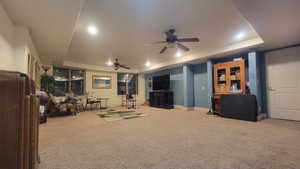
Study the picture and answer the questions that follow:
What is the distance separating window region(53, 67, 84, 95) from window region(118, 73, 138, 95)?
91.0 inches

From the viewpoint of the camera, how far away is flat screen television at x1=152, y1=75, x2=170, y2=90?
7.35 m

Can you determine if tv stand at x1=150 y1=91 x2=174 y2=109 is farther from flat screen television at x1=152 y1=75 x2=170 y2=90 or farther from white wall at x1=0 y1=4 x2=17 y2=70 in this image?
white wall at x1=0 y1=4 x2=17 y2=70

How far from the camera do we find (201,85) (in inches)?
243

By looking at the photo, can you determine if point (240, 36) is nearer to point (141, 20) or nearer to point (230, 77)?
point (230, 77)

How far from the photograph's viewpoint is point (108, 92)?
821 cm

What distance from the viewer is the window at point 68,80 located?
22.4 ft

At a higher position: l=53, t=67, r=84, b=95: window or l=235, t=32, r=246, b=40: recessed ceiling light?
l=235, t=32, r=246, b=40: recessed ceiling light

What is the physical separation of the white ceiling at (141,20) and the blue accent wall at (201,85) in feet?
6.48

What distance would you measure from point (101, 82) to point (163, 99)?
388 centimetres

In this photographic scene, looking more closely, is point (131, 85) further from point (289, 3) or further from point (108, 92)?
point (289, 3)

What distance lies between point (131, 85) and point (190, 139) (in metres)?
7.22

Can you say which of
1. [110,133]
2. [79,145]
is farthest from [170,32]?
[79,145]

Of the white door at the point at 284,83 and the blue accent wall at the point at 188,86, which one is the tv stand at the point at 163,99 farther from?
the white door at the point at 284,83

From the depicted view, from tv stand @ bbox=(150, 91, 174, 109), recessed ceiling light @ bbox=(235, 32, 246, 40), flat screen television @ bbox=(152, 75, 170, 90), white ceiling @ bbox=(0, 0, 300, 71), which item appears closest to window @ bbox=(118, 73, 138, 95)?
flat screen television @ bbox=(152, 75, 170, 90)
